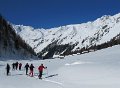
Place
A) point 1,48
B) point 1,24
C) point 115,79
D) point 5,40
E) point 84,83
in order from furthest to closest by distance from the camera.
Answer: point 1,24
point 5,40
point 1,48
point 84,83
point 115,79

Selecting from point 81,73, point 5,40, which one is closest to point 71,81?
point 81,73

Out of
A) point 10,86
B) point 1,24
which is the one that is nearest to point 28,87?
point 10,86

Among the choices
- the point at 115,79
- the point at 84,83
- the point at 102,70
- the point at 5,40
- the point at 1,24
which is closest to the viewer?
the point at 115,79

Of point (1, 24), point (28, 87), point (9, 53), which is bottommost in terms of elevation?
point (28, 87)

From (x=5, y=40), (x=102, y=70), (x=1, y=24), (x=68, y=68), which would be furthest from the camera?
(x=1, y=24)

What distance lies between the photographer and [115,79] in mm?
32531

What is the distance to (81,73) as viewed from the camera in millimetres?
38625

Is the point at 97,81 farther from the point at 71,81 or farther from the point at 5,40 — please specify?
the point at 5,40

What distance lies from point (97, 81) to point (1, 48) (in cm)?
8637

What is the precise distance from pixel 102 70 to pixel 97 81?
3.40 metres

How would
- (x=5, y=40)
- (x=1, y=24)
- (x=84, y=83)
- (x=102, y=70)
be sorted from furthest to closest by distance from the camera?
(x=1, y=24), (x=5, y=40), (x=102, y=70), (x=84, y=83)

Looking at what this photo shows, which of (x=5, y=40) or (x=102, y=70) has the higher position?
(x=5, y=40)

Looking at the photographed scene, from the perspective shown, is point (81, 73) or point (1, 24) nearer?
point (81, 73)

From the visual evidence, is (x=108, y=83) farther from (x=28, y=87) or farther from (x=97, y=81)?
(x=28, y=87)
